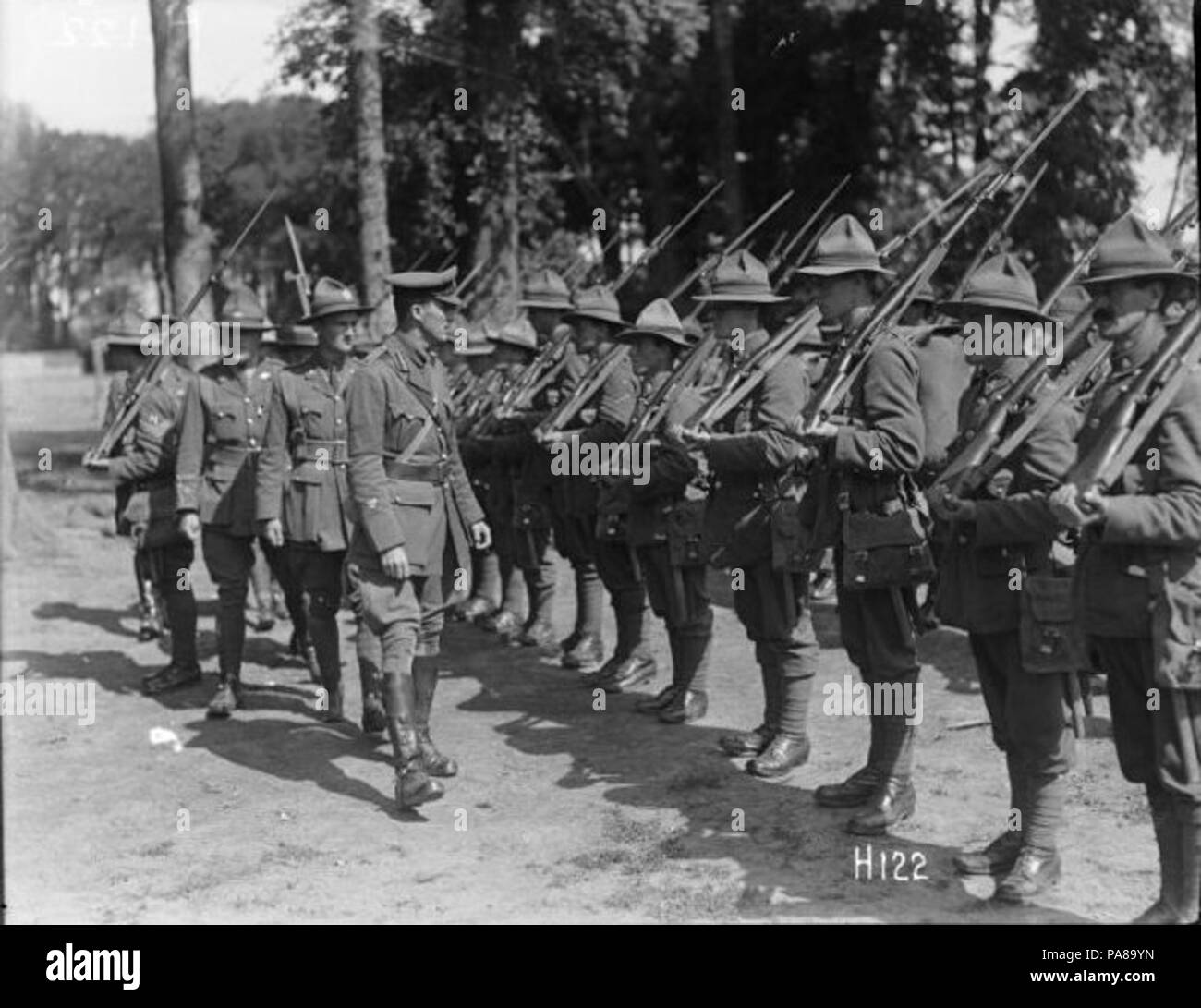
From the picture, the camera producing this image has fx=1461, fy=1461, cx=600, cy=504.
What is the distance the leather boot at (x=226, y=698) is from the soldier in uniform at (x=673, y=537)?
244 centimetres

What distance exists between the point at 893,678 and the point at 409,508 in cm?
242

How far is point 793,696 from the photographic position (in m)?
7.34

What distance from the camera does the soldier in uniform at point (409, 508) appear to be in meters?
6.92

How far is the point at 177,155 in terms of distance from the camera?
13.8 metres

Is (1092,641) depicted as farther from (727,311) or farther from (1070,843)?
(727,311)

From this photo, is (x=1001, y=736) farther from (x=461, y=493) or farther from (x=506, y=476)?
(x=506, y=476)

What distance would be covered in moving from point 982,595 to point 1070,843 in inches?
48.6

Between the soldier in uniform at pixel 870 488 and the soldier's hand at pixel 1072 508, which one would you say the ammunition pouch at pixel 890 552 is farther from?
the soldier's hand at pixel 1072 508

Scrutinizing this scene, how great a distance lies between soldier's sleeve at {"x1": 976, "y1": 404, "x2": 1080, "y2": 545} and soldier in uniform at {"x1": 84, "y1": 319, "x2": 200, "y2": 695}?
218 inches

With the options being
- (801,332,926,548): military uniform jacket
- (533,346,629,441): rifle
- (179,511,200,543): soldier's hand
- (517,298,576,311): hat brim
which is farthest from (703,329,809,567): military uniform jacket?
(179,511,200,543): soldier's hand

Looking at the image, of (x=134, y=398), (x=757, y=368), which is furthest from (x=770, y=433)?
(x=134, y=398)

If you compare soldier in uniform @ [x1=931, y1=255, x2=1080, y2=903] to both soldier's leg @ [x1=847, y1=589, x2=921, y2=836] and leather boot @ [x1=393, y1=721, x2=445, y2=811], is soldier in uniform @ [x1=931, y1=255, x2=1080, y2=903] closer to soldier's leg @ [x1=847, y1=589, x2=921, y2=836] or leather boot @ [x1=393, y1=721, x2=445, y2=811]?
soldier's leg @ [x1=847, y1=589, x2=921, y2=836]

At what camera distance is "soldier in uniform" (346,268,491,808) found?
6918mm
